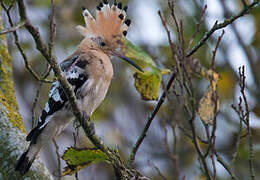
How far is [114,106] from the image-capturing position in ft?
16.5

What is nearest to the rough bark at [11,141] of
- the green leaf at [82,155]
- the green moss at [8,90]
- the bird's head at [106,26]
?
the green moss at [8,90]

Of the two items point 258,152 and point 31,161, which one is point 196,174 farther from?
point 31,161

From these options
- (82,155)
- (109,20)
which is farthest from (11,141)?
(109,20)

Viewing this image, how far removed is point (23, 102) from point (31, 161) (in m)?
3.15

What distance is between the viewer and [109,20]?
9.41 ft

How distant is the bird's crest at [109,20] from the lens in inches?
111

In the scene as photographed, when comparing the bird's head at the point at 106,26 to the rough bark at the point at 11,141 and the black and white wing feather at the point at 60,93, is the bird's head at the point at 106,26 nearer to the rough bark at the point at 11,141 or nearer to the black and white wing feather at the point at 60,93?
the black and white wing feather at the point at 60,93

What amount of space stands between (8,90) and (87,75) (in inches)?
19.3

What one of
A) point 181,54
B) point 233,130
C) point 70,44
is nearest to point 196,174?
point 233,130

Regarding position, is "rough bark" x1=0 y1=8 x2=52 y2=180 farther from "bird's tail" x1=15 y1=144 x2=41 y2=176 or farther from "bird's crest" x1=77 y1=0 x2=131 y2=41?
"bird's crest" x1=77 y1=0 x2=131 y2=41

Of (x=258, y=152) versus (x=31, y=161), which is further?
(x=258, y=152)

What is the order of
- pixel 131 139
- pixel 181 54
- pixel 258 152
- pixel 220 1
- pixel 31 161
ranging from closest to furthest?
1. pixel 181 54
2. pixel 31 161
3. pixel 258 152
4. pixel 220 1
5. pixel 131 139

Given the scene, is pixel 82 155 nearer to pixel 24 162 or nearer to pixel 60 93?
pixel 24 162

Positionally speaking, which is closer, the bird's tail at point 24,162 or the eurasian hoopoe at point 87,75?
the bird's tail at point 24,162
